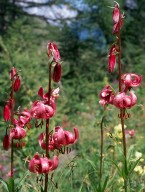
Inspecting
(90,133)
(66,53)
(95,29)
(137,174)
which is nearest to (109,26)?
(95,29)

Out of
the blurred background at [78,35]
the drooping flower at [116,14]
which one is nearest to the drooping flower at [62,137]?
the drooping flower at [116,14]

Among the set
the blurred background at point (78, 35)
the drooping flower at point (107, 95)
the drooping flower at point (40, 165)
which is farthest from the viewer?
the blurred background at point (78, 35)

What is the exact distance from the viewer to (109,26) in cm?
1539

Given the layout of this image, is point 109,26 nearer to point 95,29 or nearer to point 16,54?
point 95,29

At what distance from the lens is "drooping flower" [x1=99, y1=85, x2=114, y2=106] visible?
267 centimetres

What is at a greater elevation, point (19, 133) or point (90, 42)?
point (19, 133)

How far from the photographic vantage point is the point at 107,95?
268 cm

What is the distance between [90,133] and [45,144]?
466 centimetres

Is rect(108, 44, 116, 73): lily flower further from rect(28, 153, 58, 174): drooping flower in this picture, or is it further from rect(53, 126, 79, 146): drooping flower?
rect(28, 153, 58, 174): drooping flower

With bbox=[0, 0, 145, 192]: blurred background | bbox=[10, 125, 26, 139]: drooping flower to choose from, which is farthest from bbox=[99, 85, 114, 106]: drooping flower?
bbox=[0, 0, 145, 192]: blurred background

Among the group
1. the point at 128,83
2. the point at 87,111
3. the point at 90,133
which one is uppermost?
the point at 128,83

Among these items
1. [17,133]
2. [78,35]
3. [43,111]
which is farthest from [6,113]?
[78,35]

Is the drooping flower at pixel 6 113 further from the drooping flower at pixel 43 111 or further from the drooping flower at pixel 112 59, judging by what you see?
the drooping flower at pixel 112 59

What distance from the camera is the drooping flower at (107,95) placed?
267cm
